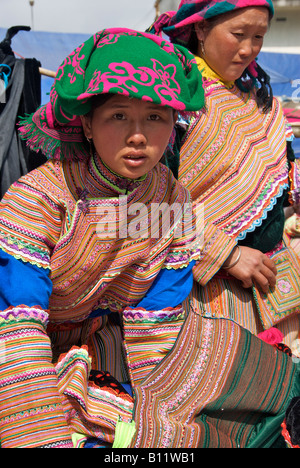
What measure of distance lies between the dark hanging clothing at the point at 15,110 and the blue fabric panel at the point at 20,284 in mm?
841

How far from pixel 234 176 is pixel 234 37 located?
1.60 feet

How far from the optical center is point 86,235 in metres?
1.40

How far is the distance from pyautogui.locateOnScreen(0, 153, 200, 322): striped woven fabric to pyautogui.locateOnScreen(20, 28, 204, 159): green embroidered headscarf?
98 millimetres

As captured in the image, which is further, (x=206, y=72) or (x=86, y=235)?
(x=206, y=72)

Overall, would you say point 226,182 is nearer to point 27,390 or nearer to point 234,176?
point 234,176

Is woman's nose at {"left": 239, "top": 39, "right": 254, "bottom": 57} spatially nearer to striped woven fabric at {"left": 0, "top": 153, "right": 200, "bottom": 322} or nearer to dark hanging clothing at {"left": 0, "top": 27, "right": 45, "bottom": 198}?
striped woven fabric at {"left": 0, "top": 153, "right": 200, "bottom": 322}

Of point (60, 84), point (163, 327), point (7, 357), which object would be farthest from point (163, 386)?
point (60, 84)

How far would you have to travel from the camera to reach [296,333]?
6.88 ft

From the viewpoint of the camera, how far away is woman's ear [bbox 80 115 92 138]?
136 cm

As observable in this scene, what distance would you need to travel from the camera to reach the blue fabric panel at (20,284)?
1.23 metres

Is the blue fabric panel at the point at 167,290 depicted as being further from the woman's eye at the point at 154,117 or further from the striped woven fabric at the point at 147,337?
the woman's eye at the point at 154,117

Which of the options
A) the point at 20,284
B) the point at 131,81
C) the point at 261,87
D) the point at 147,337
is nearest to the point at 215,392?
the point at 147,337
